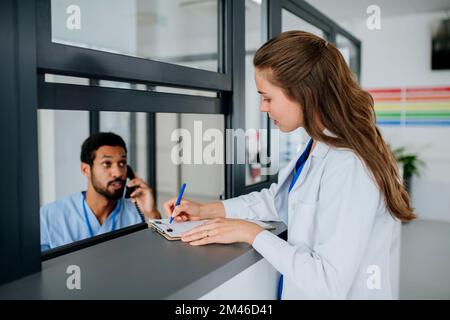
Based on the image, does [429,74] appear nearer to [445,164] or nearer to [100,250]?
[445,164]

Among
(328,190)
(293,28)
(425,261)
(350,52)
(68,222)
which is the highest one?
(350,52)

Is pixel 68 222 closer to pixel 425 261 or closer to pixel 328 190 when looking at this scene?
pixel 328 190

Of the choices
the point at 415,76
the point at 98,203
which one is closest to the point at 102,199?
the point at 98,203

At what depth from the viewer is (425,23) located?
4227 mm

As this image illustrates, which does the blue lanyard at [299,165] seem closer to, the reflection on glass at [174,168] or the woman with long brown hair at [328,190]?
the woman with long brown hair at [328,190]

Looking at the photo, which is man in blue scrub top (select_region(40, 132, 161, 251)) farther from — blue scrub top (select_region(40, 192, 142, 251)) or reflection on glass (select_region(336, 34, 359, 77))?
reflection on glass (select_region(336, 34, 359, 77))

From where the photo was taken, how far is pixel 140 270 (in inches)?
34.3

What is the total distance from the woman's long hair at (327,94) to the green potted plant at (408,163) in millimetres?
3548

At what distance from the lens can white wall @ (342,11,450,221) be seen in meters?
4.27

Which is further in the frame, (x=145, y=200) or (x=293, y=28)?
(x=293, y=28)

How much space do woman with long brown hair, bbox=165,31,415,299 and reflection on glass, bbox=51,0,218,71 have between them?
0.52 m

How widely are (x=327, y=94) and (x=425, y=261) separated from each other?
2747 mm

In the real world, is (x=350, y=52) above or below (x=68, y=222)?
above

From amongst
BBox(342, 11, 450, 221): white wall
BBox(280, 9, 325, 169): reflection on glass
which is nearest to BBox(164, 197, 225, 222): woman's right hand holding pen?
BBox(280, 9, 325, 169): reflection on glass
